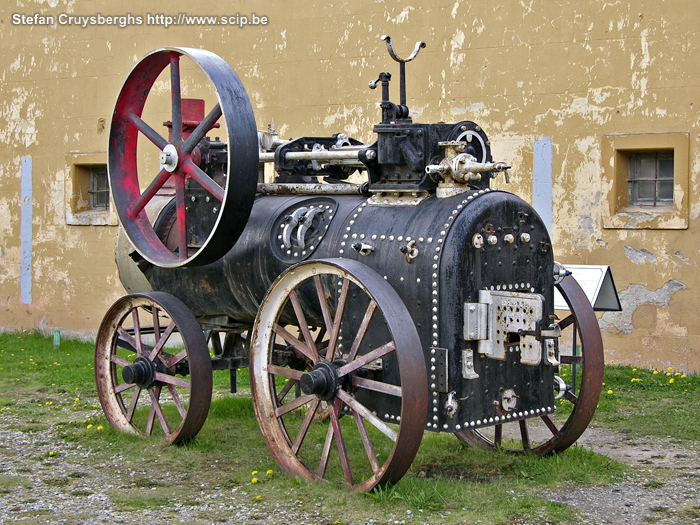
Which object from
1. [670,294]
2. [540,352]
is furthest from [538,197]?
[540,352]

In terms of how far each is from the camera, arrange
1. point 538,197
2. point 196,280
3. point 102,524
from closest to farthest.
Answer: point 102,524 < point 196,280 < point 538,197

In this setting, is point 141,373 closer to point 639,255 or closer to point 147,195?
point 147,195

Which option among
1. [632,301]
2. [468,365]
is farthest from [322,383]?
[632,301]

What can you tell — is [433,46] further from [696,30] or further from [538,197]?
[696,30]

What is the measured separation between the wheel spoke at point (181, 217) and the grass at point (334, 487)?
113 cm

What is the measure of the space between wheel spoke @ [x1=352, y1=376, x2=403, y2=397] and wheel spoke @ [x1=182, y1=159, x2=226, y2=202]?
1.29 meters

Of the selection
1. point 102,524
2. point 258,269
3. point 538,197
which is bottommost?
point 102,524

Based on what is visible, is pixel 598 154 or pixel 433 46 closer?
pixel 598 154

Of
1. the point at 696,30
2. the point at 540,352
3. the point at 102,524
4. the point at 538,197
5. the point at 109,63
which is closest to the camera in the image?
the point at 102,524

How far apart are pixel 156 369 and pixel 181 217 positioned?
93cm

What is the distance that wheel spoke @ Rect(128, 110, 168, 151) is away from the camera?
227 inches

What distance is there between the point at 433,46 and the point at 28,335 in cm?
552

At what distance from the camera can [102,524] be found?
174 inches

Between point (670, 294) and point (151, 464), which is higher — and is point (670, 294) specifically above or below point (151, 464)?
above
